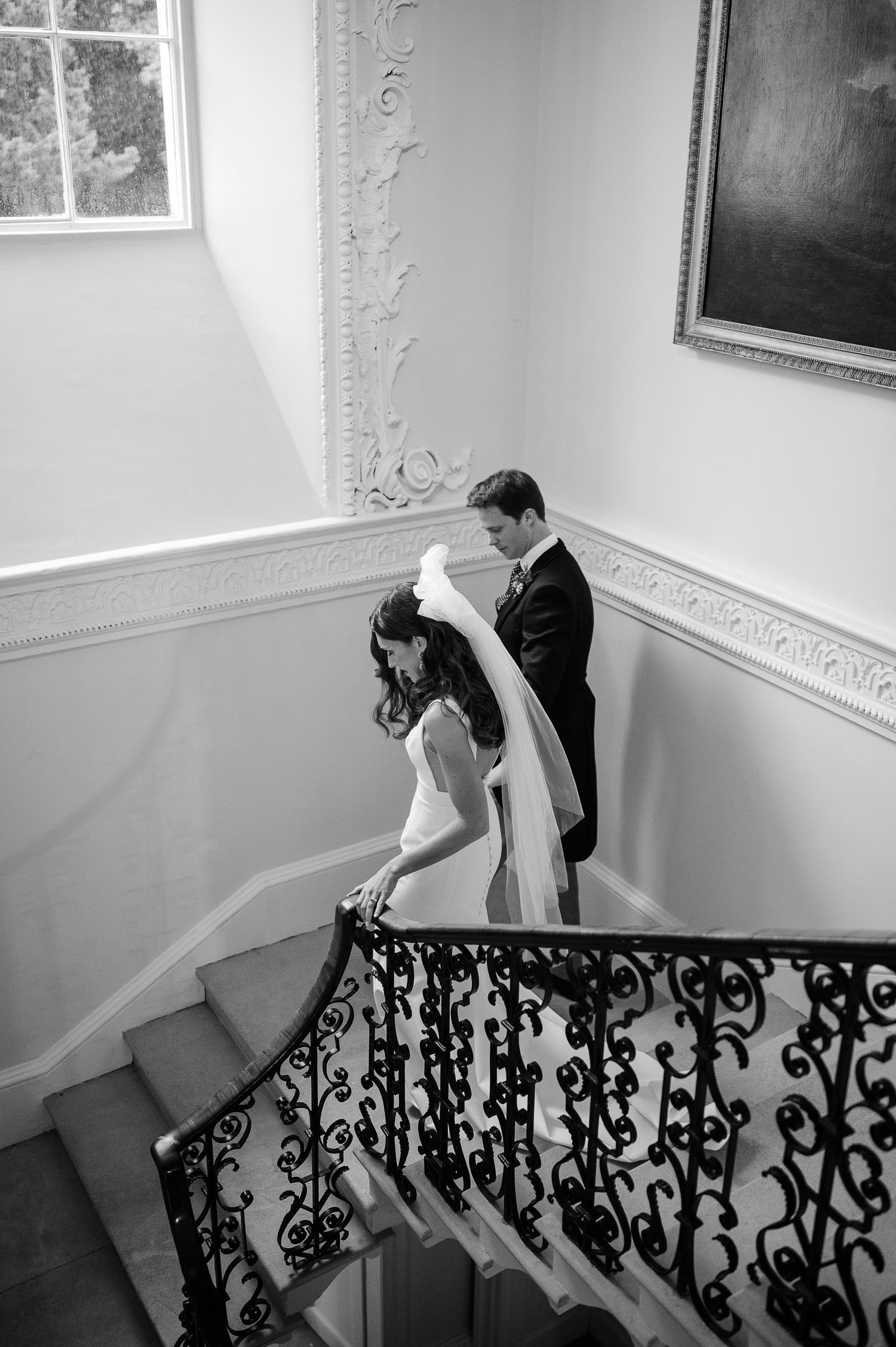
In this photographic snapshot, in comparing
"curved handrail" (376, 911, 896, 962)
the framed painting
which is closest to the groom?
the framed painting

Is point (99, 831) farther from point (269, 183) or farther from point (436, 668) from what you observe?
point (269, 183)

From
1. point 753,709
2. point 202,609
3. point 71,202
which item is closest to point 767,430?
point 753,709

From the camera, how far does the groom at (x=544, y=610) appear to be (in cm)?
384

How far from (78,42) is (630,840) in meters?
3.43

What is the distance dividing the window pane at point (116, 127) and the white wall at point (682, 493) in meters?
1.40

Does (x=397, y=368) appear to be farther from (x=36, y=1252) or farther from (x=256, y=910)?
(x=36, y=1252)

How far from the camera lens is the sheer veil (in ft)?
10.4

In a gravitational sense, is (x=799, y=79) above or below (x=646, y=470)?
above

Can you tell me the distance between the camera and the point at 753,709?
12.8 feet

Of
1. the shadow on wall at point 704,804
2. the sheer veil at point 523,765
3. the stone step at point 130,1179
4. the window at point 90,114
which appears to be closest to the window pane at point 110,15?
the window at point 90,114

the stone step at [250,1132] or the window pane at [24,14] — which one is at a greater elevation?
the window pane at [24,14]

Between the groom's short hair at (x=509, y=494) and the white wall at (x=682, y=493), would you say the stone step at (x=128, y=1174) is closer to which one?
the white wall at (x=682, y=493)

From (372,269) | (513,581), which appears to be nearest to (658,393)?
(513,581)

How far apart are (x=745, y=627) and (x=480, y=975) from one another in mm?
1413
